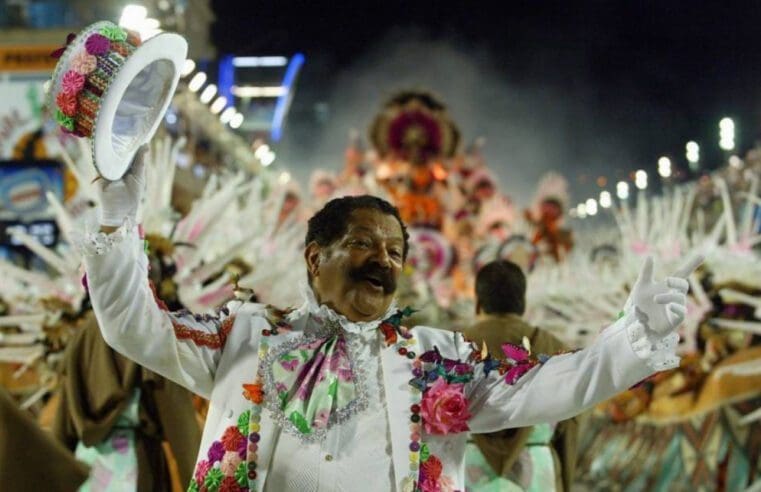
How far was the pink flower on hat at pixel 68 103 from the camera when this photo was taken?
323 cm

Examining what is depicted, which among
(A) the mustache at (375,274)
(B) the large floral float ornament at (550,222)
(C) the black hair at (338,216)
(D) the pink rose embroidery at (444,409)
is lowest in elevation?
(D) the pink rose embroidery at (444,409)

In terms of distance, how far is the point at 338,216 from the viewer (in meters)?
3.68

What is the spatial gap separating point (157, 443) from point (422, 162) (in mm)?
31668

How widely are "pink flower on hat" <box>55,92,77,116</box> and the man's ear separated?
83 cm

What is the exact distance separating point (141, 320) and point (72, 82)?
24.7 inches

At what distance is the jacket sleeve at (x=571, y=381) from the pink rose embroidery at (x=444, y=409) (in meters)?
0.09

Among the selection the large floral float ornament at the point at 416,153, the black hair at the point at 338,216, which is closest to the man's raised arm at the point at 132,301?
the black hair at the point at 338,216

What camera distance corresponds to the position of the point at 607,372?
3281 millimetres

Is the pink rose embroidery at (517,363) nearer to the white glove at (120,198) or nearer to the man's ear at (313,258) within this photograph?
the man's ear at (313,258)

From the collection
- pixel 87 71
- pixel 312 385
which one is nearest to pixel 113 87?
pixel 87 71

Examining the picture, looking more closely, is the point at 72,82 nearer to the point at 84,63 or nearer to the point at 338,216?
the point at 84,63

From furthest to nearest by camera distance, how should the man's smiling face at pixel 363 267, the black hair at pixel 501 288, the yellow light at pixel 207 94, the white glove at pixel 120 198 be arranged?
the yellow light at pixel 207 94, the black hair at pixel 501 288, the man's smiling face at pixel 363 267, the white glove at pixel 120 198

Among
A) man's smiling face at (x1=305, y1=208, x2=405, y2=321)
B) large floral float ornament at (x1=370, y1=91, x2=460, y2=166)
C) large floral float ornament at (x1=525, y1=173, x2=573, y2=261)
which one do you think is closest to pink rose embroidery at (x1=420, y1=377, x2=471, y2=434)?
man's smiling face at (x1=305, y1=208, x2=405, y2=321)

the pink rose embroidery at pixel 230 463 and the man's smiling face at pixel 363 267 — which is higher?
the man's smiling face at pixel 363 267
